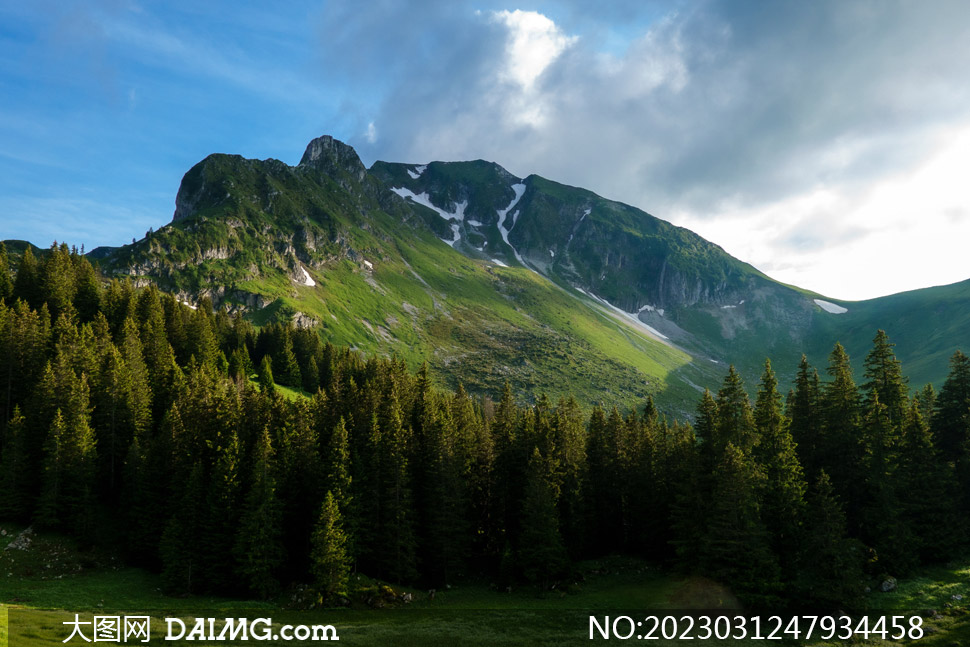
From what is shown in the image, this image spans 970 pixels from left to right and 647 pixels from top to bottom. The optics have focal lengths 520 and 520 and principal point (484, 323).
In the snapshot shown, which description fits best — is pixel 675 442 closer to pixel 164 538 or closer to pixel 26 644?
pixel 164 538

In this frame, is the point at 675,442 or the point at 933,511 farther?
the point at 675,442

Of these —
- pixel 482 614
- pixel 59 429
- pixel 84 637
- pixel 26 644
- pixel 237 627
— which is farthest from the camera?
pixel 59 429

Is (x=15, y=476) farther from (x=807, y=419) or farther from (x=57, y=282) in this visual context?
(x=807, y=419)

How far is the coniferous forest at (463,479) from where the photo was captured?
44781 mm

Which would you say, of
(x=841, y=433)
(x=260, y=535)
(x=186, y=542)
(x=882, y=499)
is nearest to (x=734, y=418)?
(x=841, y=433)

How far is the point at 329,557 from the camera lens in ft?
147

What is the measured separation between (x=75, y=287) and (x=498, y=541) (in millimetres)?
85159

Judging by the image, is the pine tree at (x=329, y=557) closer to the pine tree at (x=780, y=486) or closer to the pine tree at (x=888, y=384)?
the pine tree at (x=780, y=486)

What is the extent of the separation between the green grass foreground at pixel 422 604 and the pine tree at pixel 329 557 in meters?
2.10

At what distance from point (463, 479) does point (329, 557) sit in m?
19.0

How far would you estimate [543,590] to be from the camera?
49969 millimetres

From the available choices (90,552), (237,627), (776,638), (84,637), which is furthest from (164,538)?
(776,638)

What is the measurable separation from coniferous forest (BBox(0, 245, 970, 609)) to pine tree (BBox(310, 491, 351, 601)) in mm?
180

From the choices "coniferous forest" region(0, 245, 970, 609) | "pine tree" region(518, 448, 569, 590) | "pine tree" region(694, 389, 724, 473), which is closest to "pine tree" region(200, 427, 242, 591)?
"coniferous forest" region(0, 245, 970, 609)
